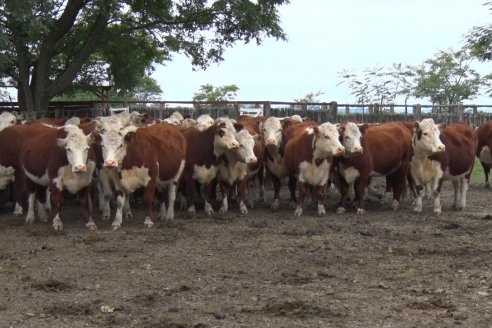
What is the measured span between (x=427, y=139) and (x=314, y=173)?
1901 millimetres

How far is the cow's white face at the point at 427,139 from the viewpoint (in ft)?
36.8

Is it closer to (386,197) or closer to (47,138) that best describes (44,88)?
(47,138)

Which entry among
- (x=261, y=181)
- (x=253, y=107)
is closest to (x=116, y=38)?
(x=253, y=107)

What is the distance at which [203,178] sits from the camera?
11633 mm

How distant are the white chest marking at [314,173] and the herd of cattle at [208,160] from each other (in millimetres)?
16

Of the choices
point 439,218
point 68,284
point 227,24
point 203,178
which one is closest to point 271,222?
point 203,178

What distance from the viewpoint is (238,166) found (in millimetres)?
11945

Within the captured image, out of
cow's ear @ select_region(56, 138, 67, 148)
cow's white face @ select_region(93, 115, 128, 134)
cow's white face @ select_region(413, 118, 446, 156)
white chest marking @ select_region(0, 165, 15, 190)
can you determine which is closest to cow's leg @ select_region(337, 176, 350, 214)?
cow's white face @ select_region(413, 118, 446, 156)

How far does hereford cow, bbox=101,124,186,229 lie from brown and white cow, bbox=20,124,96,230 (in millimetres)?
341

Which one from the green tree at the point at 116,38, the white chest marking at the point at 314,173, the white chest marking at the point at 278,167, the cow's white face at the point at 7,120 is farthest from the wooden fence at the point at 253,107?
the white chest marking at the point at 314,173

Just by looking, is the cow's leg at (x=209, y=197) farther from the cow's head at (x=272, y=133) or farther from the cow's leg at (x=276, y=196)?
the cow's head at (x=272, y=133)

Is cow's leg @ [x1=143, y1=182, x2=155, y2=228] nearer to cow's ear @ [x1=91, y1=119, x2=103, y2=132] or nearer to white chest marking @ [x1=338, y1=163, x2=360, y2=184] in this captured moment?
cow's ear @ [x1=91, y1=119, x2=103, y2=132]

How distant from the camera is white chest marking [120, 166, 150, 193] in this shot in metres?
10.0

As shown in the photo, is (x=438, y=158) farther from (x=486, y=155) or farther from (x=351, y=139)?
(x=486, y=155)
